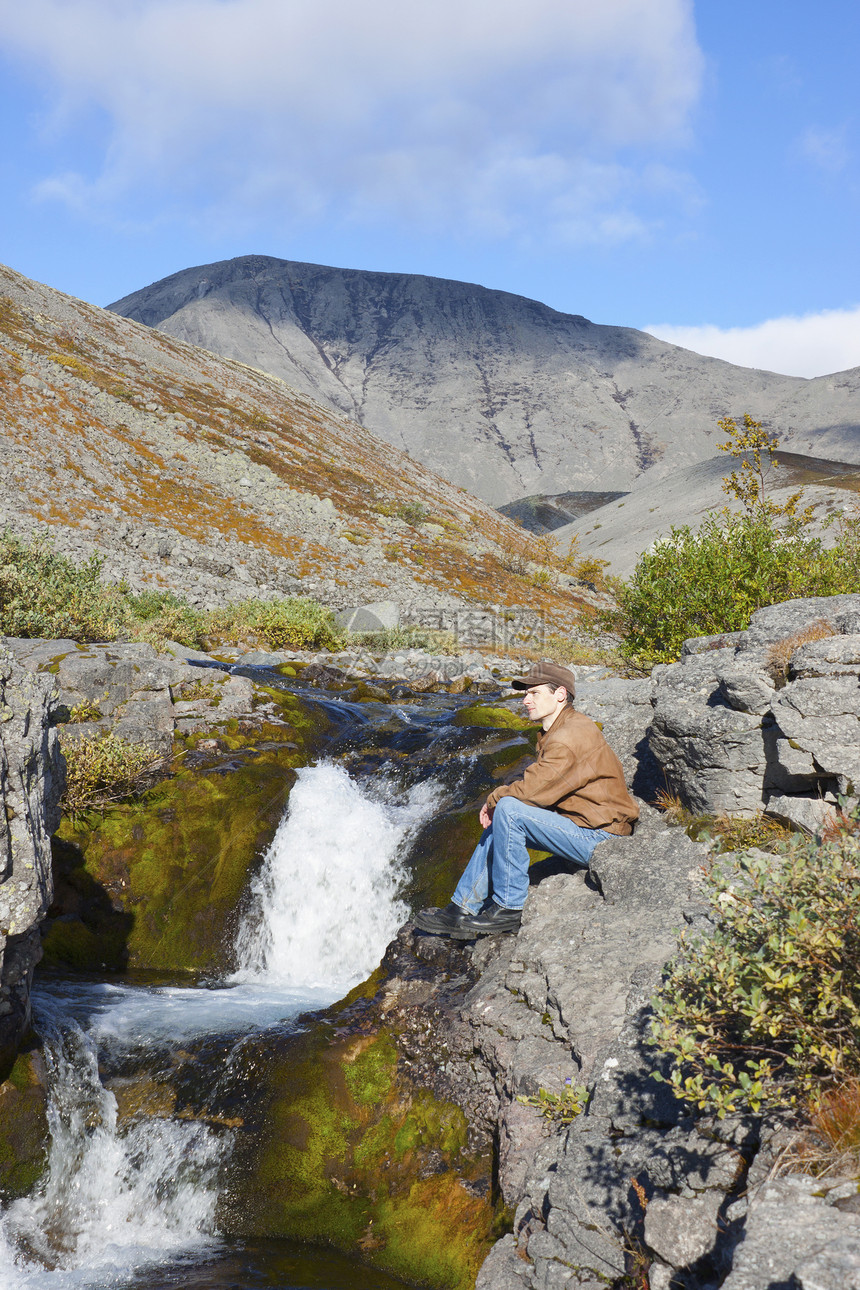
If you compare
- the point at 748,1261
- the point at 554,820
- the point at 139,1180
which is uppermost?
the point at 554,820

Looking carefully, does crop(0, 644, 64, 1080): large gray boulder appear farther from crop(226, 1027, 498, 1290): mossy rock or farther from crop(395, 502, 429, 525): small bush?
crop(395, 502, 429, 525): small bush

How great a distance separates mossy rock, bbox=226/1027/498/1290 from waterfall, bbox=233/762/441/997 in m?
2.20

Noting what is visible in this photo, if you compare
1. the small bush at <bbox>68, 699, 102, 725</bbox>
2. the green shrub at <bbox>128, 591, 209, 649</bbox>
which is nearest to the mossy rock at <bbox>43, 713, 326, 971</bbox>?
the small bush at <bbox>68, 699, 102, 725</bbox>

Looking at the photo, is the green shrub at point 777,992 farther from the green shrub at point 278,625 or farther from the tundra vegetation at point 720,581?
the green shrub at point 278,625

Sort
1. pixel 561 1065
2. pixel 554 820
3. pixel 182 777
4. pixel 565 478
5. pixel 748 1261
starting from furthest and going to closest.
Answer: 1. pixel 565 478
2. pixel 182 777
3. pixel 554 820
4. pixel 561 1065
5. pixel 748 1261

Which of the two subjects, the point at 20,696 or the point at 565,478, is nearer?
the point at 20,696

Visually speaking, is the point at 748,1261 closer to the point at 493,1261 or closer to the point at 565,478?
the point at 493,1261

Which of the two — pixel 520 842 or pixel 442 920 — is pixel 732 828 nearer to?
pixel 520 842

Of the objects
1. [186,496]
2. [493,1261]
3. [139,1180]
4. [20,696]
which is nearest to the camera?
[493,1261]

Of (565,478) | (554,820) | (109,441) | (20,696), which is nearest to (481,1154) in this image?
(554,820)

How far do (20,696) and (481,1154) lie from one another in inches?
202

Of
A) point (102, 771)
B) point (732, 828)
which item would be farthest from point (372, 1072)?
point (102, 771)

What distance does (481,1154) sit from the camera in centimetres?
541

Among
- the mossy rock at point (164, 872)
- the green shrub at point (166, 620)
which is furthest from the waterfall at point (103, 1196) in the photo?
the green shrub at point (166, 620)
